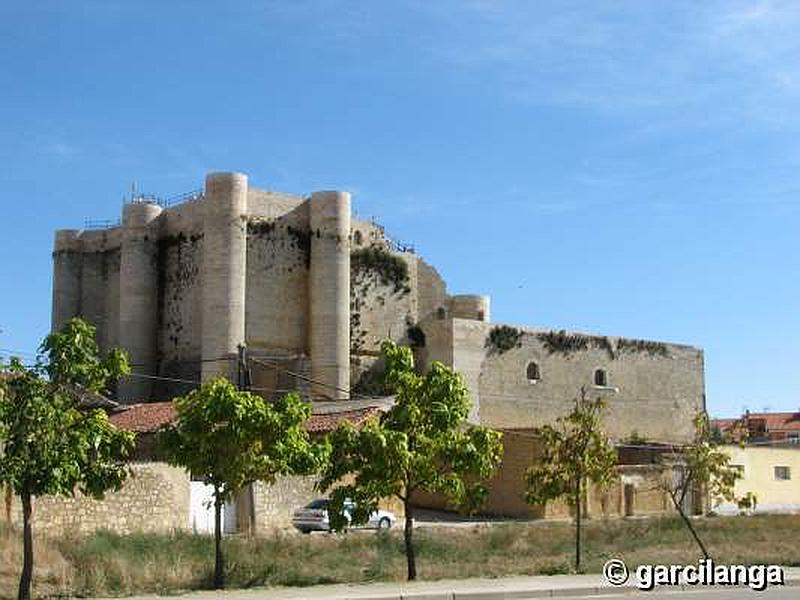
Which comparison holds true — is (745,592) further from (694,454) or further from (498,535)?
(498,535)

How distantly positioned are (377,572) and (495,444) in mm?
3356

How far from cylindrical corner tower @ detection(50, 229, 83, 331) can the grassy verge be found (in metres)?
37.9

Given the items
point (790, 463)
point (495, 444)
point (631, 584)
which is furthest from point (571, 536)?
point (790, 463)

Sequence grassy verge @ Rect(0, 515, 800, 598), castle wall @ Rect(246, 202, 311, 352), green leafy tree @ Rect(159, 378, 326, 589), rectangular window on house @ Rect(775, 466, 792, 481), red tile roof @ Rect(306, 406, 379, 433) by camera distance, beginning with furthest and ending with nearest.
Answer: castle wall @ Rect(246, 202, 311, 352), rectangular window on house @ Rect(775, 466, 792, 481), red tile roof @ Rect(306, 406, 379, 433), green leafy tree @ Rect(159, 378, 326, 589), grassy verge @ Rect(0, 515, 800, 598)

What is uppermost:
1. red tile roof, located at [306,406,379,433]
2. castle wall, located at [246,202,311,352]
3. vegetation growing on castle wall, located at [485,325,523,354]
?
castle wall, located at [246,202,311,352]

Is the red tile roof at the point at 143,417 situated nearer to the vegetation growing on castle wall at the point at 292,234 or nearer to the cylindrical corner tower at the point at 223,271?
the cylindrical corner tower at the point at 223,271

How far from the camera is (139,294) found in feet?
191

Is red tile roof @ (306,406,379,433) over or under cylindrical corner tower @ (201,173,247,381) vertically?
under

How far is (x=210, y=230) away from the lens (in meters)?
55.0

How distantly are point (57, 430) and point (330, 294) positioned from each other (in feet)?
128

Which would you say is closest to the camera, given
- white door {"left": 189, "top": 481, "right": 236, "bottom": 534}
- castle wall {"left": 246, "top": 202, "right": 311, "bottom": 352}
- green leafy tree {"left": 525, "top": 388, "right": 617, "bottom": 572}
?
green leafy tree {"left": 525, "top": 388, "right": 617, "bottom": 572}

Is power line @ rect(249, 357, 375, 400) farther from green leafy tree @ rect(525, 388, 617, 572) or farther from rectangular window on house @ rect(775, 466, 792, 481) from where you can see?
green leafy tree @ rect(525, 388, 617, 572)

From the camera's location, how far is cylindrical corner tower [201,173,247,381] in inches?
2082

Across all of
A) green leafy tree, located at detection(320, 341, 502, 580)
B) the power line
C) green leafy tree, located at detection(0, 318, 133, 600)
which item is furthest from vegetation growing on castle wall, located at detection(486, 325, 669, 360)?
green leafy tree, located at detection(0, 318, 133, 600)
